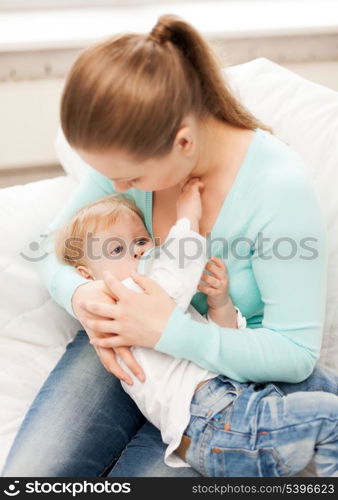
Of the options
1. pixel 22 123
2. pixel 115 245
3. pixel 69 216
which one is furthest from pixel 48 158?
pixel 115 245

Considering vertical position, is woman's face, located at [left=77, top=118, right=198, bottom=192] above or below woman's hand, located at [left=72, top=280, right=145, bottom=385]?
above

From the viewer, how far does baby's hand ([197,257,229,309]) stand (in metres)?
1.10

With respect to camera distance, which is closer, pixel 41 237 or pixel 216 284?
pixel 216 284

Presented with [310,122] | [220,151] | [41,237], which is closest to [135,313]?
[220,151]

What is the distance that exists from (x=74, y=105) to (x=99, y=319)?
0.39m

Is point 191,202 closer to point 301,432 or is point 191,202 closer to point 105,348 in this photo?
point 105,348

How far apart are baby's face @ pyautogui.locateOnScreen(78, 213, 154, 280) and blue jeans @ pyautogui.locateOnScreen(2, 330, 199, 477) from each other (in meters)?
0.19

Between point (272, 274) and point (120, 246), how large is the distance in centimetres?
32

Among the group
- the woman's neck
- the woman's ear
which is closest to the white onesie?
the woman's neck

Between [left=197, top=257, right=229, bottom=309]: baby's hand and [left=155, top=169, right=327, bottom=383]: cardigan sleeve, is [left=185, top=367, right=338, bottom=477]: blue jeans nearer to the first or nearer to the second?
[left=155, top=169, right=327, bottom=383]: cardigan sleeve

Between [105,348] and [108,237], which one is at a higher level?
[108,237]

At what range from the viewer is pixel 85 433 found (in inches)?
44.6

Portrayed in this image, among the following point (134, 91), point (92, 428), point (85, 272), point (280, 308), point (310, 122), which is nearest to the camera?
point (134, 91)

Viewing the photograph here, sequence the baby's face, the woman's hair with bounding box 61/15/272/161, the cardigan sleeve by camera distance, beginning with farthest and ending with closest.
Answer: the baby's face
the cardigan sleeve
the woman's hair with bounding box 61/15/272/161
